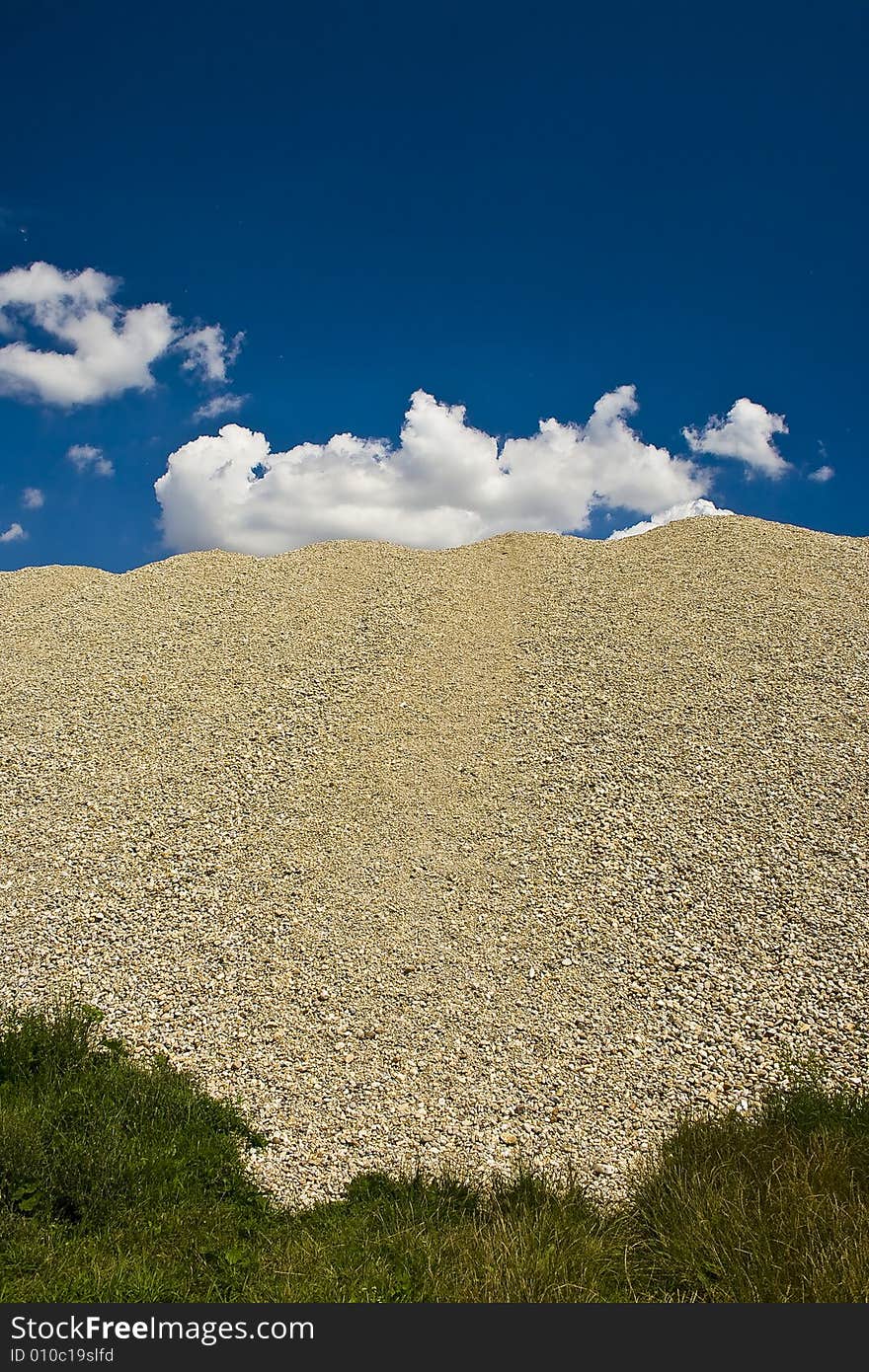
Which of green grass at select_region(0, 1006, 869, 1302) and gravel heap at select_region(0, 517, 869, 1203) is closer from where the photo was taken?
green grass at select_region(0, 1006, 869, 1302)

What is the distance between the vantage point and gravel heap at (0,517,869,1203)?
9062 millimetres

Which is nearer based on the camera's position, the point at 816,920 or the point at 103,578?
the point at 816,920

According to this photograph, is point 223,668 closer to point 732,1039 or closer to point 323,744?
point 323,744

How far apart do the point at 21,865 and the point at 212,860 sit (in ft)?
9.72

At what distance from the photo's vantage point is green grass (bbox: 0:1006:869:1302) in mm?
5496

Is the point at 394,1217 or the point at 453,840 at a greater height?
the point at 453,840

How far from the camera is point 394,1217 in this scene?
6.81 meters

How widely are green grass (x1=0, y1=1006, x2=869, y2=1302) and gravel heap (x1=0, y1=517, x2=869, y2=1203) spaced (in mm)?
655

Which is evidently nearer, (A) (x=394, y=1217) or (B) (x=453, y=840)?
(A) (x=394, y=1217)

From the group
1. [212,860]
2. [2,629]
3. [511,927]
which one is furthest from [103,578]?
[511,927]

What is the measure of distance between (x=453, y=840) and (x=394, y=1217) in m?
6.61

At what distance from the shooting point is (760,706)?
15852 mm

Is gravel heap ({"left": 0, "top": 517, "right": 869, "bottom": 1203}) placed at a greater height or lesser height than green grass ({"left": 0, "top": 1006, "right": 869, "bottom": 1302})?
greater

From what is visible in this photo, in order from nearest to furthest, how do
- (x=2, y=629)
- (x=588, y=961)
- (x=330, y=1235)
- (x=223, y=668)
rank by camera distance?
(x=330, y=1235)
(x=588, y=961)
(x=223, y=668)
(x=2, y=629)
